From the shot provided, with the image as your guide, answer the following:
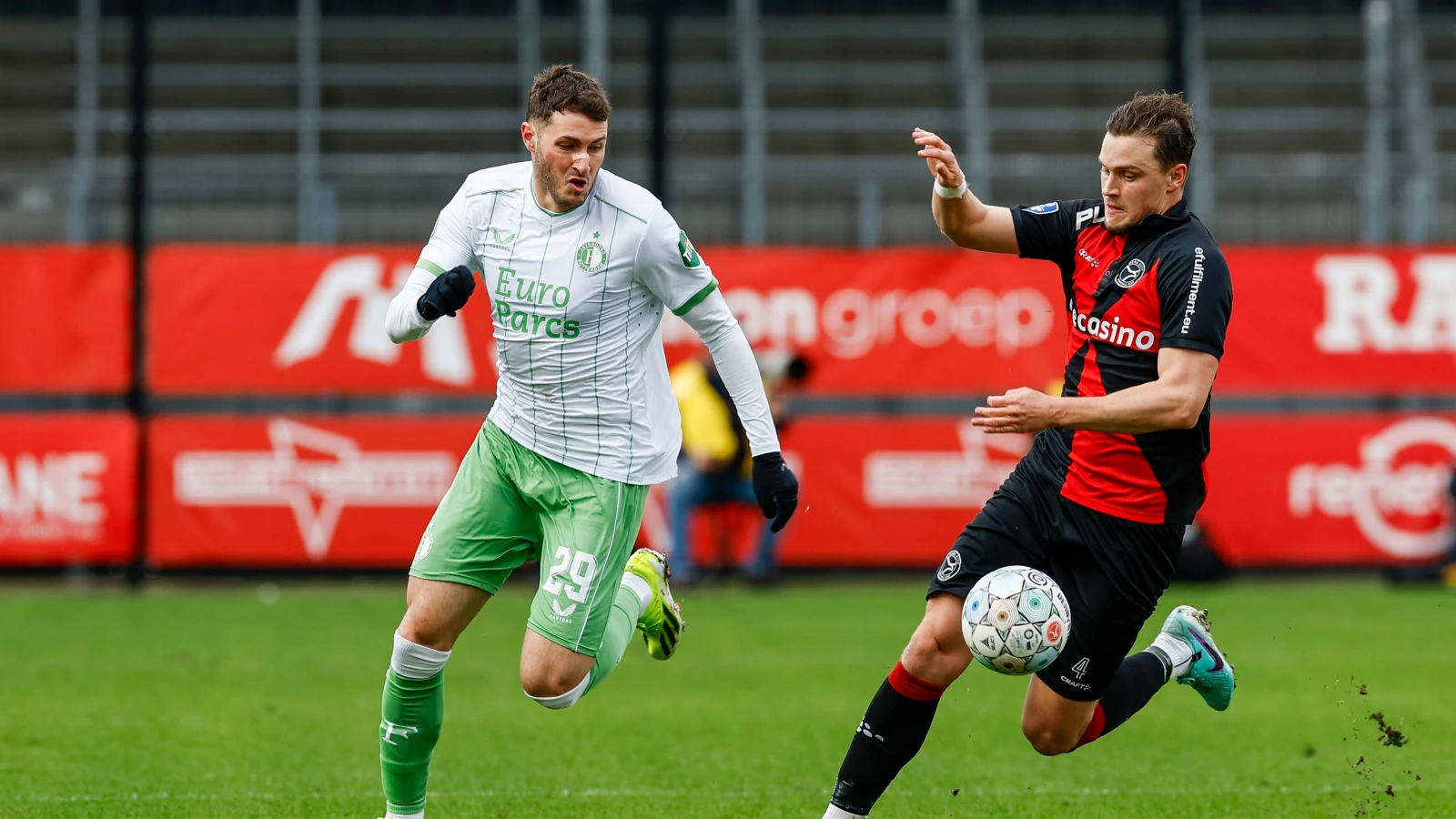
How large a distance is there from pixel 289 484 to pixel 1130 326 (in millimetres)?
9730

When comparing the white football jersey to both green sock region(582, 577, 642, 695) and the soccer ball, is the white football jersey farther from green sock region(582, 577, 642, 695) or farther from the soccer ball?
the soccer ball

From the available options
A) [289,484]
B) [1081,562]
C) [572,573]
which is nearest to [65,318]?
[289,484]

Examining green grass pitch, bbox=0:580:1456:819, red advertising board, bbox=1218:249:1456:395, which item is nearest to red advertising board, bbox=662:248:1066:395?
red advertising board, bbox=1218:249:1456:395

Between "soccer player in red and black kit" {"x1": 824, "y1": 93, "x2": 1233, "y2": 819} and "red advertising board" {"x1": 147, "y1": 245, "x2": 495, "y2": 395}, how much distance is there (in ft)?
29.2

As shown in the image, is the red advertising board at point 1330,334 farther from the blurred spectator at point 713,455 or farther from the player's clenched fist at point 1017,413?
the player's clenched fist at point 1017,413

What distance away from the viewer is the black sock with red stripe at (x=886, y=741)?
17.9ft

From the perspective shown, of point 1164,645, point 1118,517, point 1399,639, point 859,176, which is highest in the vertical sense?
point 859,176

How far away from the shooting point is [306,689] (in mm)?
9195

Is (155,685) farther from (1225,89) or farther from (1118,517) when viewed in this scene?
(1225,89)

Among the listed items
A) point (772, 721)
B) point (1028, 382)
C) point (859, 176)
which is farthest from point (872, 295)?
point (772, 721)

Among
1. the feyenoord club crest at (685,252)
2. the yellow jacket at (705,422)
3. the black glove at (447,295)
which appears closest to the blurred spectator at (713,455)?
the yellow jacket at (705,422)

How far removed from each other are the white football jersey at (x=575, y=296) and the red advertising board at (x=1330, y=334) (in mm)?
9598

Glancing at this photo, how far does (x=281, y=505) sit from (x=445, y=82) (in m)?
7.10

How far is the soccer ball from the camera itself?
518 centimetres
